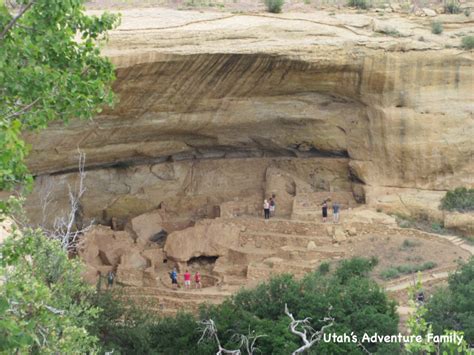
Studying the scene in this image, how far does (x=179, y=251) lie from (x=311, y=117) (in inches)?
186

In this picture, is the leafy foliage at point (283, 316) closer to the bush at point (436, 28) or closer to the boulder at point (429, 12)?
the bush at point (436, 28)

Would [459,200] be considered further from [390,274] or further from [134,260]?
[134,260]

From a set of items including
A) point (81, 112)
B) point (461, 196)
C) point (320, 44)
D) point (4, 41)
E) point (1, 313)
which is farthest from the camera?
point (461, 196)

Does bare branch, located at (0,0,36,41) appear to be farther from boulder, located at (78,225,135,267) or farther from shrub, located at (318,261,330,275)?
boulder, located at (78,225,135,267)

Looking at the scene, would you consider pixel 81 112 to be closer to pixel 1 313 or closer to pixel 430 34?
pixel 1 313

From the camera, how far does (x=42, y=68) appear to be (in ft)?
29.6

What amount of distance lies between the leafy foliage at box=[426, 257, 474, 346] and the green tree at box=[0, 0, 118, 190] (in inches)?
313

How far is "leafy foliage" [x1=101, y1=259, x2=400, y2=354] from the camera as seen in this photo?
15.3 metres

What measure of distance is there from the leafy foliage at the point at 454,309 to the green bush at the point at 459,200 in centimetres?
380

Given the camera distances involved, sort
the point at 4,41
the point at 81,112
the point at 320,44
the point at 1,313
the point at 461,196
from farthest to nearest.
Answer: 1. the point at 461,196
2. the point at 320,44
3. the point at 81,112
4. the point at 4,41
5. the point at 1,313

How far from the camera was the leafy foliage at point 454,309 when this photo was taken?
14.5 metres

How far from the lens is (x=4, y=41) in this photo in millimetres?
8922

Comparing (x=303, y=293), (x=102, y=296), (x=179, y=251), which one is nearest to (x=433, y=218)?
(x=303, y=293)

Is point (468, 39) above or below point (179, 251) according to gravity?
above
